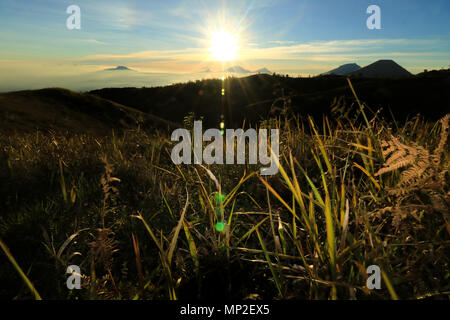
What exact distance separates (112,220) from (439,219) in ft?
7.25

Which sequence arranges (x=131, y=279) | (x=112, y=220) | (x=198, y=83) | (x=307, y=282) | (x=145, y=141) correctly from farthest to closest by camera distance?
(x=198, y=83) → (x=145, y=141) → (x=112, y=220) → (x=131, y=279) → (x=307, y=282)

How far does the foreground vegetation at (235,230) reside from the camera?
4.10 feet

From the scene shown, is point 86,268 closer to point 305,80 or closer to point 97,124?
point 97,124

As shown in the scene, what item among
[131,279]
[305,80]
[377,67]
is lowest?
[131,279]

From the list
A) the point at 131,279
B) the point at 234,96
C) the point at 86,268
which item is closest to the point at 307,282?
the point at 131,279

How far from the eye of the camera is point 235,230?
214cm

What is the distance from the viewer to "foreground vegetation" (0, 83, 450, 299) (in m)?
1.25

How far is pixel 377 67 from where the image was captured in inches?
5920

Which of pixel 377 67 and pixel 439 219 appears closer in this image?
pixel 439 219

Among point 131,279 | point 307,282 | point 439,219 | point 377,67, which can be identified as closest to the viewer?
point 307,282

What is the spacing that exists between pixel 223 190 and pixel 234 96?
46460mm

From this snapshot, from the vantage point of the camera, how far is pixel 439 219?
5.33ft

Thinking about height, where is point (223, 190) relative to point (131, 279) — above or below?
above
